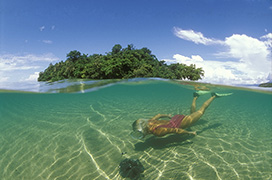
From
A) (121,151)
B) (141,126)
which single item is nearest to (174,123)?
(141,126)

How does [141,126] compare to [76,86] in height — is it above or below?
below

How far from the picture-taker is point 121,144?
6117 millimetres

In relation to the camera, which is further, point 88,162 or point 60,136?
point 60,136

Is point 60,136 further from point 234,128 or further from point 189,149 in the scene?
point 234,128

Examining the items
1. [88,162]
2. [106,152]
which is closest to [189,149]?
[106,152]

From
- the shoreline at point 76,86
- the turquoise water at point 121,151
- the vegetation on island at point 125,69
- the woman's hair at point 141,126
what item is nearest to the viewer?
the turquoise water at point 121,151

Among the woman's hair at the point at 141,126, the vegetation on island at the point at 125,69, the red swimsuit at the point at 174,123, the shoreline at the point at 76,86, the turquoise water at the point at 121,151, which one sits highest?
the vegetation on island at the point at 125,69

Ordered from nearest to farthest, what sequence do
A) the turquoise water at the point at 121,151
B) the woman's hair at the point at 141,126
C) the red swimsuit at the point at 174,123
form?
1. the turquoise water at the point at 121,151
2. the woman's hair at the point at 141,126
3. the red swimsuit at the point at 174,123

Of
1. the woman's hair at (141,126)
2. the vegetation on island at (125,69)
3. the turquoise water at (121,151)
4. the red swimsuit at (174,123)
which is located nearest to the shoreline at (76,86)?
the turquoise water at (121,151)

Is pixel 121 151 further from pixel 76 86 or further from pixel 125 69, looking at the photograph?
pixel 125 69

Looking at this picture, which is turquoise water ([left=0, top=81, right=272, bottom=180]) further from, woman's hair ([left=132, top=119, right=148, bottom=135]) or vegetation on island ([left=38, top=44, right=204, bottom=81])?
vegetation on island ([left=38, top=44, right=204, bottom=81])

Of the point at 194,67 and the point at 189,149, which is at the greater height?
the point at 194,67

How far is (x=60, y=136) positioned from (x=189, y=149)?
5.81m

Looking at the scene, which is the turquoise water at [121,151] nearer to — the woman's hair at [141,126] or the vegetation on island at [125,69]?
the woman's hair at [141,126]
